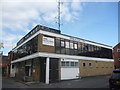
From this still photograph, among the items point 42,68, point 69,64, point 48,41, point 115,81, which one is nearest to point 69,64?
point 69,64

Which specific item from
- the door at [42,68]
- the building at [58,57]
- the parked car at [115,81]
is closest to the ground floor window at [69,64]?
the building at [58,57]

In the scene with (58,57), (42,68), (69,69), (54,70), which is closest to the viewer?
(42,68)

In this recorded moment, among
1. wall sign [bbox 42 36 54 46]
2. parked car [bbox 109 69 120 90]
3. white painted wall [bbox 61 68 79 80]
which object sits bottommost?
white painted wall [bbox 61 68 79 80]

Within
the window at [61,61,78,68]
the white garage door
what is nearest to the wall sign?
the white garage door

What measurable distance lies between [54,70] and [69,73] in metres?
2.81

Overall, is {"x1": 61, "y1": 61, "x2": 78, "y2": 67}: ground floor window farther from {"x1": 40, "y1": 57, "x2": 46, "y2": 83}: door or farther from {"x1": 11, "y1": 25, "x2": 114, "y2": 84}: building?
{"x1": 40, "y1": 57, "x2": 46, "y2": 83}: door

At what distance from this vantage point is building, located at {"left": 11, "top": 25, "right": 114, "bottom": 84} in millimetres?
17359

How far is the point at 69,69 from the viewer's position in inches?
778

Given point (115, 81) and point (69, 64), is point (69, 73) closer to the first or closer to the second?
point (69, 64)

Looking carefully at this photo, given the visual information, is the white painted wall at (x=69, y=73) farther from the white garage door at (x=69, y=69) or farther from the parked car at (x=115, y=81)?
the parked car at (x=115, y=81)

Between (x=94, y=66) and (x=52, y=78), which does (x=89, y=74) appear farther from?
(x=52, y=78)

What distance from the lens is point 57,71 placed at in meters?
18.2

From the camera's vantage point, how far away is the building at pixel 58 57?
683 inches

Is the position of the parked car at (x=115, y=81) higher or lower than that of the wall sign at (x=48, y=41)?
lower
